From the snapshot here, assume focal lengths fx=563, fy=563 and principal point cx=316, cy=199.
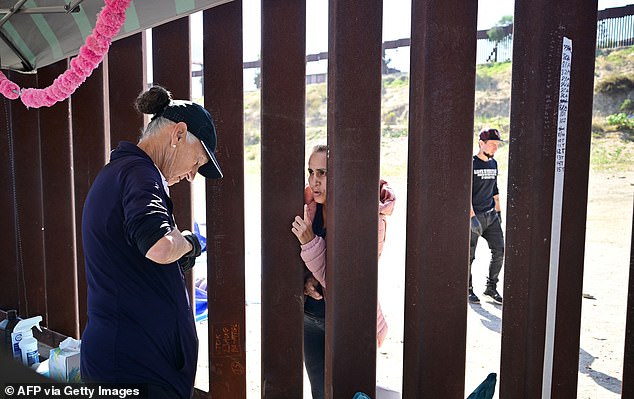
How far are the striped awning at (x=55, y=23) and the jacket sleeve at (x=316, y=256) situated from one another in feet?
3.62

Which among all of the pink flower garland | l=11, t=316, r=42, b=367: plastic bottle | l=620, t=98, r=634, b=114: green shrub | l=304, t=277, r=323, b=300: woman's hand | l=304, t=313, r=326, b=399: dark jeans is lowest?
l=11, t=316, r=42, b=367: plastic bottle

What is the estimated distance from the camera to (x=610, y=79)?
63.7 ft

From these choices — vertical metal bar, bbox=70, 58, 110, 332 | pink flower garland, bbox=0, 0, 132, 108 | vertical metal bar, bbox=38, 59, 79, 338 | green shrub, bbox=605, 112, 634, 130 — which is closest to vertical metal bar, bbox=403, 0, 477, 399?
pink flower garland, bbox=0, 0, 132, 108

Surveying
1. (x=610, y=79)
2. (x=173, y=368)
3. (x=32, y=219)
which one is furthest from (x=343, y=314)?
(x=610, y=79)

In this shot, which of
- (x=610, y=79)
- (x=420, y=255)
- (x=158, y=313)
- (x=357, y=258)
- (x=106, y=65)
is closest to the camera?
(x=158, y=313)

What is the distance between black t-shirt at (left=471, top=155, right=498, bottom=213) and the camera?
5871 mm

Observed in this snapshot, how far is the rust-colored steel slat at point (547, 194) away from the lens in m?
1.78

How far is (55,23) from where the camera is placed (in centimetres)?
289

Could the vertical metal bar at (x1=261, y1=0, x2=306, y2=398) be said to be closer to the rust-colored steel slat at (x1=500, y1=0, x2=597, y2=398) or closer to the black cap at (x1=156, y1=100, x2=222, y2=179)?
the black cap at (x1=156, y1=100, x2=222, y2=179)

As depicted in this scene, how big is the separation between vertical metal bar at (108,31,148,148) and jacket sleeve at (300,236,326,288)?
4.42 ft

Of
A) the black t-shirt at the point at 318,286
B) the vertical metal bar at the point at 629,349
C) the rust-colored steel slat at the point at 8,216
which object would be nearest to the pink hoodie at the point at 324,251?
the black t-shirt at the point at 318,286

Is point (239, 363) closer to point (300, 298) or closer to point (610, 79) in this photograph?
point (300, 298)

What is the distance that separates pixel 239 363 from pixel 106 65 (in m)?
1.98

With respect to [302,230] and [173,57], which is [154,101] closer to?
[302,230]
